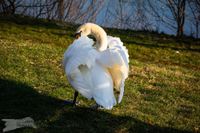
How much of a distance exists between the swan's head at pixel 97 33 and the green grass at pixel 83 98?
100 centimetres

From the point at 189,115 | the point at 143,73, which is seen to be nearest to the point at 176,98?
the point at 189,115

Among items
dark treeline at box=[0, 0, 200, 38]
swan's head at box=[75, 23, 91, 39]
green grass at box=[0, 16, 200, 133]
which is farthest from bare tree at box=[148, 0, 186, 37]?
swan's head at box=[75, 23, 91, 39]

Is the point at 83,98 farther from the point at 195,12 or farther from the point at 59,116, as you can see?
the point at 195,12

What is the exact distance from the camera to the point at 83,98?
8.20 metres

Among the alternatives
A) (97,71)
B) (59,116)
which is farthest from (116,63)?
(59,116)

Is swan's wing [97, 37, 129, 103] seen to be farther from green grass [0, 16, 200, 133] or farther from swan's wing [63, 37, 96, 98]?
green grass [0, 16, 200, 133]

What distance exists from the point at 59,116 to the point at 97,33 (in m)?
1.30

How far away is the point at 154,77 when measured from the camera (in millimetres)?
10719

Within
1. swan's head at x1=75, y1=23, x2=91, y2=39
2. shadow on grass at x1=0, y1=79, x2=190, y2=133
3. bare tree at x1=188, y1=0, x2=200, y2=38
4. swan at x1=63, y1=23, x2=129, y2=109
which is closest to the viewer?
swan at x1=63, y1=23, x2=129, y2=109

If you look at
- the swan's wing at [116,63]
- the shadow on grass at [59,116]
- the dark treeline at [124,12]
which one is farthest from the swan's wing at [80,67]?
the dark treeline at [124,12]

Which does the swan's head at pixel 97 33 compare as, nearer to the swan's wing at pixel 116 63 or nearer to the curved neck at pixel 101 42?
the curved neck at pixel 101 42

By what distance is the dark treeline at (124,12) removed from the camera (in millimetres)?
19703

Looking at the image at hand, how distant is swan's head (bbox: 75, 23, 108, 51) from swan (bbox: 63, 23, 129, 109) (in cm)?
1

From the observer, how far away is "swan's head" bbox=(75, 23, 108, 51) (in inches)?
283
